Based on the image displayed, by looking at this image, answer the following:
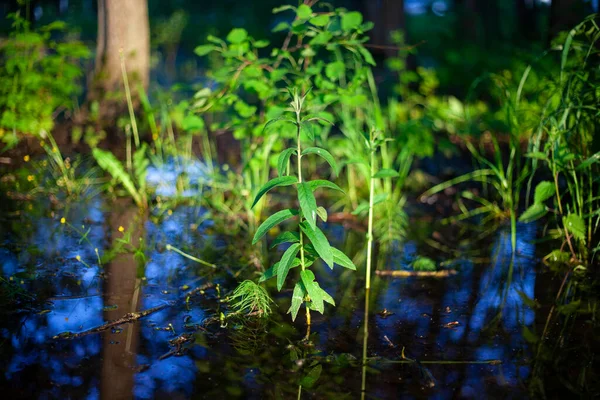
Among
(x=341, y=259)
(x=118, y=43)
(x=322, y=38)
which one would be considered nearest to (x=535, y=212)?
(x=341, y=259)

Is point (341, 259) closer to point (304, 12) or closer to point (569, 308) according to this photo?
point (569, 308)

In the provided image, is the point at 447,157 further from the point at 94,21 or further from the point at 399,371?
the point at 94,21

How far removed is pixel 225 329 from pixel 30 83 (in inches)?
123

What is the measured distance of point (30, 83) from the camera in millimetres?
4520

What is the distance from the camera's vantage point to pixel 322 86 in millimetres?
3344

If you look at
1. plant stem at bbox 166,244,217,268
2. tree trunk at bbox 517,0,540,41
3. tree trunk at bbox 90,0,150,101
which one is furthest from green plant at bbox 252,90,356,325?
tree trunk at bbox 517,0,540,41

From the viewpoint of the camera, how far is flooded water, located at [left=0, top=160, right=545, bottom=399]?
1.94m

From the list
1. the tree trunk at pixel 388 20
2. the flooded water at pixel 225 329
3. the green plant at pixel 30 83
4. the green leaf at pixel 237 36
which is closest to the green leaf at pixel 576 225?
the flooded water at pixel 225 329

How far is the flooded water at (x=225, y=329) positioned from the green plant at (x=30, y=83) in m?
1.34

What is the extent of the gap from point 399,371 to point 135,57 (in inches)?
174

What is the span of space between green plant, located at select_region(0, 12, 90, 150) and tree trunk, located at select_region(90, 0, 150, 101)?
76 cm

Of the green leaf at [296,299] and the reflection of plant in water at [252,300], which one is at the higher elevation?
the green leaf at [296,299]

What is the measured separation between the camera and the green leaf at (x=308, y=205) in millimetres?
2025

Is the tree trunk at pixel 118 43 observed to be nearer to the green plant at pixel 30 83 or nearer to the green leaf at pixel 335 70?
the green plant at pixel 30 83
